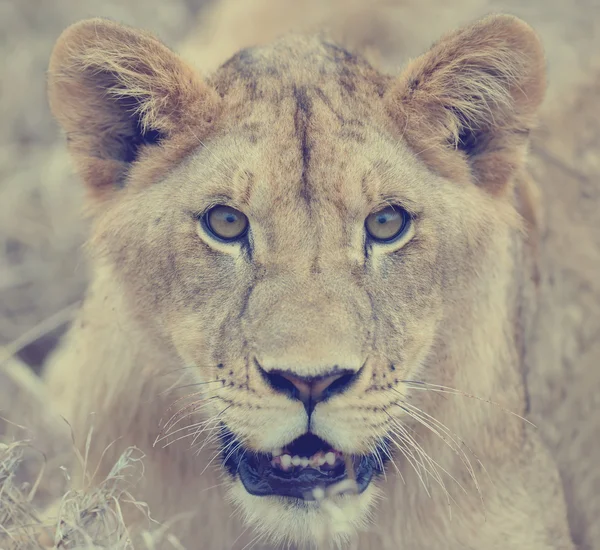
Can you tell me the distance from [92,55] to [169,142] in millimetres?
316

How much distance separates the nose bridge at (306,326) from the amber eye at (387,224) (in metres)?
0.20

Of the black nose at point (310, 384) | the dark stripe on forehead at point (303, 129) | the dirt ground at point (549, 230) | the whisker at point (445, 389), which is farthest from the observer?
Result: the dirt ground at point (549, 230)

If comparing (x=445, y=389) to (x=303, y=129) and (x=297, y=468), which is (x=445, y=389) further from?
(x=303, y=129)

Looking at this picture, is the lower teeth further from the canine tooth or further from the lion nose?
the lion nose

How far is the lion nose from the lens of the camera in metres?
2.39

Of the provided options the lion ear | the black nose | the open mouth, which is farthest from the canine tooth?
the lion ear

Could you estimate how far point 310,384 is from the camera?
2.39m

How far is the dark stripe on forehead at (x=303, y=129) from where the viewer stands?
2701 millimetres

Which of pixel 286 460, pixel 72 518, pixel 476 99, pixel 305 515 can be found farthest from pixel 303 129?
pixel 72 518

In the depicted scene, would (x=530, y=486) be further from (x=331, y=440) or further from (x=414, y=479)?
(x=331, y=440)

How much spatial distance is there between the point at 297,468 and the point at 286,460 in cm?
4

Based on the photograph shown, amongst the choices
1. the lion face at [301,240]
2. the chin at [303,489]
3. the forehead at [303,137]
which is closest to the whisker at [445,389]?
the lion face at [301,240]

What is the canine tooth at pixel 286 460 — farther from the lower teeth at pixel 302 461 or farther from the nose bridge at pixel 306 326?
the nose bridge at pixel 306 326

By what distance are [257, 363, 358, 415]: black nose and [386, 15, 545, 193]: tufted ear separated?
80 centimetres
